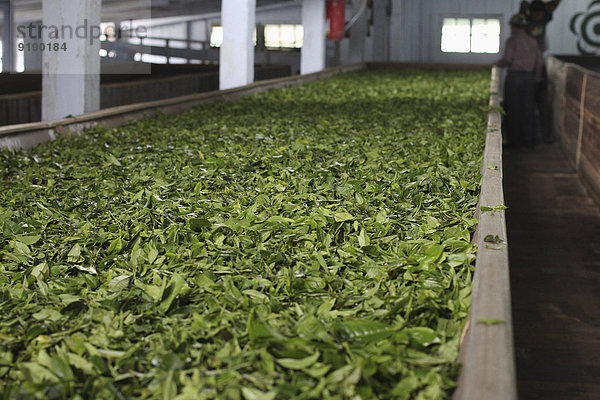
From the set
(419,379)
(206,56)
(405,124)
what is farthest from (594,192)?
(206,56)

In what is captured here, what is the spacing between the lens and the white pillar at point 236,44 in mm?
9297

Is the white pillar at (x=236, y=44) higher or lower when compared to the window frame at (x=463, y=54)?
lower

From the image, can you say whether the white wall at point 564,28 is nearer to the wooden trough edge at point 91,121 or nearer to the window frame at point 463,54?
the window frame at point 463,54

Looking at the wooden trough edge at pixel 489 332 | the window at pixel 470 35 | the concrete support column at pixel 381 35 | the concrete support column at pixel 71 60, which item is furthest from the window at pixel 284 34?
the wooden trough edge at pixel 489 332

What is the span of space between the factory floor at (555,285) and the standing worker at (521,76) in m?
1.74

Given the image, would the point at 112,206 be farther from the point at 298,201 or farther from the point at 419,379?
the point at 419,379

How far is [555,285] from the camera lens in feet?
12.5

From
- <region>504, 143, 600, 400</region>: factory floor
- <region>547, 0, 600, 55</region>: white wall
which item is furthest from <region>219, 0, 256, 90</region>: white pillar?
<region>547, 0, 600, 55</region>: white wall

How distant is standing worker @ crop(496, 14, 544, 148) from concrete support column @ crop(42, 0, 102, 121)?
4759 millimetres

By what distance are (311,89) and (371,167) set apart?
603cm

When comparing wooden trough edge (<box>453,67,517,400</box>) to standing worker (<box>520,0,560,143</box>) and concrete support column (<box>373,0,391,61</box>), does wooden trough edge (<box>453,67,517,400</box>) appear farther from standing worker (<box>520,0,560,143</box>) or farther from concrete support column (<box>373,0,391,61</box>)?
concrete support column (<box>373,0,391,61</box>)

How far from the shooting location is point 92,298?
189 cm

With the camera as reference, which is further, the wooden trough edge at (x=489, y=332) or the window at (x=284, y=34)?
the window at (x=284, y=34)

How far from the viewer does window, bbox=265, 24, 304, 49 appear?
1066 inches
